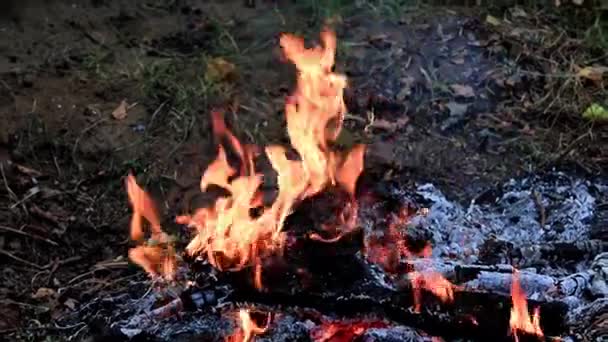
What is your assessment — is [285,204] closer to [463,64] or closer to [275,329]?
[275,329]

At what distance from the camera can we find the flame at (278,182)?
3018mm

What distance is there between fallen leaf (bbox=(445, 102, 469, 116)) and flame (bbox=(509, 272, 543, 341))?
206cm

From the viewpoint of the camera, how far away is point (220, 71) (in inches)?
191

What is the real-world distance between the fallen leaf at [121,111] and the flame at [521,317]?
8.40ft

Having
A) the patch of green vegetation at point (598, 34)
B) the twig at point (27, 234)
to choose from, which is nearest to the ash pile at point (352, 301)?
the twig at point (27, 234)

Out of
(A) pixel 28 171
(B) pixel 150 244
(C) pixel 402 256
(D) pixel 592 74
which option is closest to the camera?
(C) pixel 402 256

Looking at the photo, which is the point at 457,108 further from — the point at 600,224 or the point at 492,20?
the point at 600,224

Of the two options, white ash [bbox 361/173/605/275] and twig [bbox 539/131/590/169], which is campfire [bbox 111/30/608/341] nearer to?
white ash [bbox 361/173/605/275]

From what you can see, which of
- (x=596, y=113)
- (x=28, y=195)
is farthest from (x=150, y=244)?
(x=596, y=113)

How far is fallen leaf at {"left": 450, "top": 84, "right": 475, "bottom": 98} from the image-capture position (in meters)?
4.88

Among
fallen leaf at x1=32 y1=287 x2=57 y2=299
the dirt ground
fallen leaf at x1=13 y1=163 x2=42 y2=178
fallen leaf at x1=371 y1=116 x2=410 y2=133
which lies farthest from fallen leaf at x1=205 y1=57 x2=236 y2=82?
fallen leaf at x1=32 y1=287 x2=57 y2=299

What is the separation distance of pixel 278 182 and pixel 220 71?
135cm

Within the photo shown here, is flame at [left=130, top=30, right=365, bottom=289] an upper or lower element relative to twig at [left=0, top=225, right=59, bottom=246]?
upper

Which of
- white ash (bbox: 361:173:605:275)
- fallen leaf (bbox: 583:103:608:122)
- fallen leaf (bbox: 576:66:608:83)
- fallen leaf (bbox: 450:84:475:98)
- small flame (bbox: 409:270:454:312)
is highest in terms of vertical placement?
fallen leaf (bbox: 576:66:608:83)
